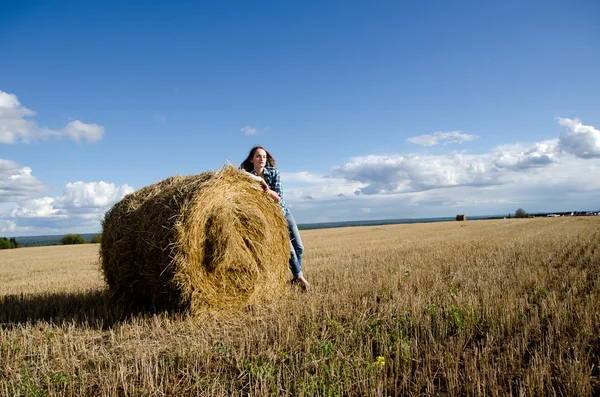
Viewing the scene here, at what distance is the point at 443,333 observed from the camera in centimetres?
379

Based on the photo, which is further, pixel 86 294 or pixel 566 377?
pixel 86 294

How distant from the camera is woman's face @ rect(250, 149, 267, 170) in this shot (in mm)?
5930

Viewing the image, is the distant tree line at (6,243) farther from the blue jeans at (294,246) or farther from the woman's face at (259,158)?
the woman's face at (259,158)

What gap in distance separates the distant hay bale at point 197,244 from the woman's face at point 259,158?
1.37 ft

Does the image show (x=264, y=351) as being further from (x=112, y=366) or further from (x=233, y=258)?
(x=233, y=258)

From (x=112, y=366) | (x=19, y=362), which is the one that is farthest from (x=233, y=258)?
(x=19, y=362)

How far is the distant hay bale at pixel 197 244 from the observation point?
4.65 meters

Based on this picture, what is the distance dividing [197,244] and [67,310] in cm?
247

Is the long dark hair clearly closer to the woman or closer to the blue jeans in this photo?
the woman

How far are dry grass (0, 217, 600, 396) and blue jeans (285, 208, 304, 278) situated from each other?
438mm

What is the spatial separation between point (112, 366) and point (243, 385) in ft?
4.13

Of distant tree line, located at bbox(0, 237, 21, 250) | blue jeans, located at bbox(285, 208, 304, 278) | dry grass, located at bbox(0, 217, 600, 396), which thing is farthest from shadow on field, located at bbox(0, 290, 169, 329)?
distant tree line, located at bbox(0, 237, 21, 250)

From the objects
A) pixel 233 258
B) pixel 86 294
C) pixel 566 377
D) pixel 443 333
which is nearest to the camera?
pixel 566 377

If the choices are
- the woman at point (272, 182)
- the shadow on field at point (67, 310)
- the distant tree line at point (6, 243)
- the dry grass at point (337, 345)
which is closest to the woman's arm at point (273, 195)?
the woman at point (272, 182)
